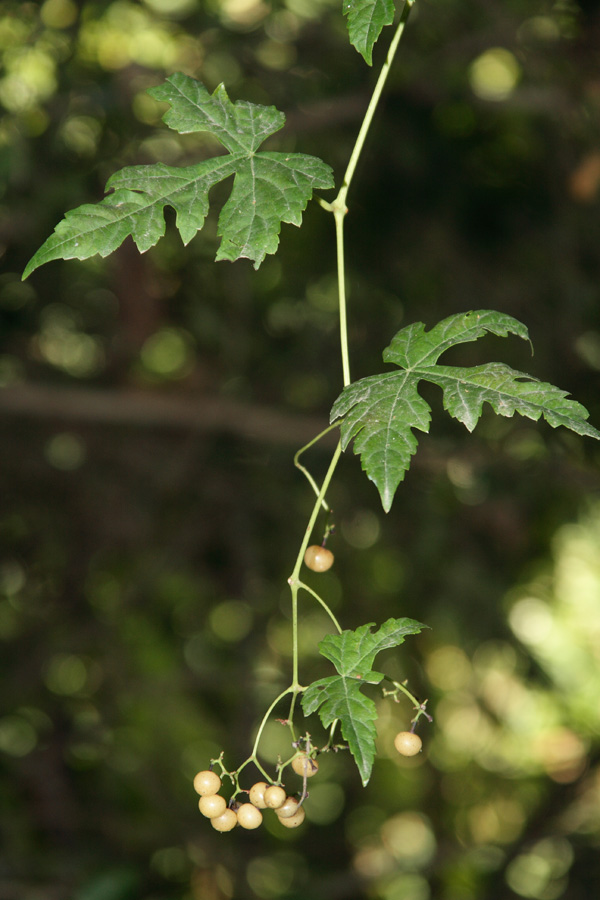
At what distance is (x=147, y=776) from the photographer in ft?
11.1

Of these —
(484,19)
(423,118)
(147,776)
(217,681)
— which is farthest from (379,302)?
(147,776)

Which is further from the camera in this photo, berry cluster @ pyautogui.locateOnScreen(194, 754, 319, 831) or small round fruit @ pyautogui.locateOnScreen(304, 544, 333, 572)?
small round fruit @ pyautogui.locateOnScreen(304, 544, 333, 572)

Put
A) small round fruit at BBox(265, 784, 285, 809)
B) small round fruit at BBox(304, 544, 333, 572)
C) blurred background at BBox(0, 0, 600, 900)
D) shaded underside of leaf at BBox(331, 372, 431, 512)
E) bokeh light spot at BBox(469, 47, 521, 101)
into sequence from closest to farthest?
shaded underside of leaf at BBox(331, 372, 431, 512), small round fruit at BBox(265, 784, 285, 809), small round fruit at BBox(304, 544, 333, 572), blurred background at BBox(0, 0, 600, 900), bokeh light spot at BBox(469, 47, 521, 101)

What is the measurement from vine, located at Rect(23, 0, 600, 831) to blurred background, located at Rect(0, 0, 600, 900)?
142 cm

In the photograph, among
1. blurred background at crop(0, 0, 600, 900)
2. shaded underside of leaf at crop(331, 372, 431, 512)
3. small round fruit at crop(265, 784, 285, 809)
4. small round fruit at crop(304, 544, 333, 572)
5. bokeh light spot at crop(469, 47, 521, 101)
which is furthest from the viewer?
bokeh light spot at crop(469, 47, 521, 101)

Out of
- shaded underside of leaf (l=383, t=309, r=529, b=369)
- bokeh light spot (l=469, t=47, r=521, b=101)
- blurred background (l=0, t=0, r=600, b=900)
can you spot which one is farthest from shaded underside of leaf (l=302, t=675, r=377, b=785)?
bokeh light spot (l=469, t=47, r=521, b=101)

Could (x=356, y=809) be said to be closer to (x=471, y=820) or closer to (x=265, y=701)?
(x=471, y=820)

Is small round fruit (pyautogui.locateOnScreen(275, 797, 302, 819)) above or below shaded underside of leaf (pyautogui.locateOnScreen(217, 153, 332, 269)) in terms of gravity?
below

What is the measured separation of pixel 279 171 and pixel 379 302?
2.15m

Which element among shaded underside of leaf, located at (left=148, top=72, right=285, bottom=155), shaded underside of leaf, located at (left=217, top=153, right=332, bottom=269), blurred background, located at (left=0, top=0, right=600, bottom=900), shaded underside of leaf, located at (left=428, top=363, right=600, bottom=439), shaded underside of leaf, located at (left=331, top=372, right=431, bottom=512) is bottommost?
blurred background, located at (left=0, top=0, right=600, bottom=900)

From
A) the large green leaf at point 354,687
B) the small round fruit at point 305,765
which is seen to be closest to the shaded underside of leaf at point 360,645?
the large green leaf at point 354,687

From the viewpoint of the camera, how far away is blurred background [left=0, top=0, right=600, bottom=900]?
105 inches

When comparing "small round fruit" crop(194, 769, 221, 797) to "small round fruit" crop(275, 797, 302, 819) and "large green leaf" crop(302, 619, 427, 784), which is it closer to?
"small round fruit" crop(275, 797, 302, 819)

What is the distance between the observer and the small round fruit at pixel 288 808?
99 cm
